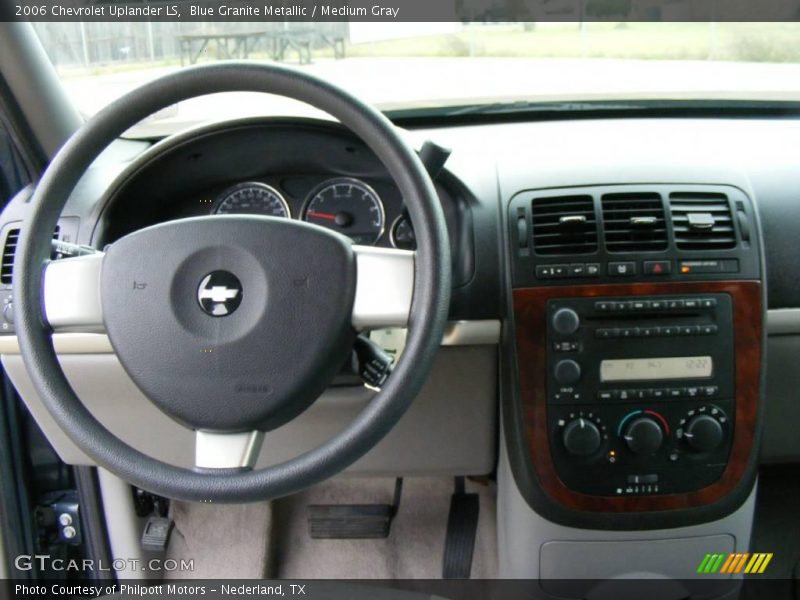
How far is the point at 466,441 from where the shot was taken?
1667mm

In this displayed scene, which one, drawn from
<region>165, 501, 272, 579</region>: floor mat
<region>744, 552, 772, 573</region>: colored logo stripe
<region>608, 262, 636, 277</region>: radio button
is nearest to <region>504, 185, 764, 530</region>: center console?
<region>608, 262, 636, 277</region>: radio button

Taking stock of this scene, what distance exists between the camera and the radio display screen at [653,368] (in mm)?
1431

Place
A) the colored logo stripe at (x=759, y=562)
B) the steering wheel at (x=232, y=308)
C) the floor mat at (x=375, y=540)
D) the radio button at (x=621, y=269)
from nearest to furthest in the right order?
the steering wheel at (x=232, y=308) → the radio button at (x=621, y=269) → the colored logo stripe at (x=759, y=562) → the floor mat at (x=375, y=540)

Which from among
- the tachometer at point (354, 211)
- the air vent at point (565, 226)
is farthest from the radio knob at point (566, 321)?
the tachometer at point (354, 211)

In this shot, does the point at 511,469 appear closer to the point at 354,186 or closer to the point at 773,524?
the point at 354,186

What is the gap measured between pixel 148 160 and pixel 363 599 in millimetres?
853

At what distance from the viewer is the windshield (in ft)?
5.04

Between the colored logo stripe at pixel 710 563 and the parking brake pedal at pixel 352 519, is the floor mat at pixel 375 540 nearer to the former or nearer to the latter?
the parking brake pedal at pixel 352 519

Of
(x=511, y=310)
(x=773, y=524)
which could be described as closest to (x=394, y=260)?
(x=511, y=310)

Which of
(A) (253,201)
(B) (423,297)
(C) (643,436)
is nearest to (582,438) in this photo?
(C) (643,436)

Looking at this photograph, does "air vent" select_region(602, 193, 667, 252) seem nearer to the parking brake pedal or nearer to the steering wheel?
the steering wheel

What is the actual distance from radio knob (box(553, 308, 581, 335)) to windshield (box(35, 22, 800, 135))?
22.5 inches
